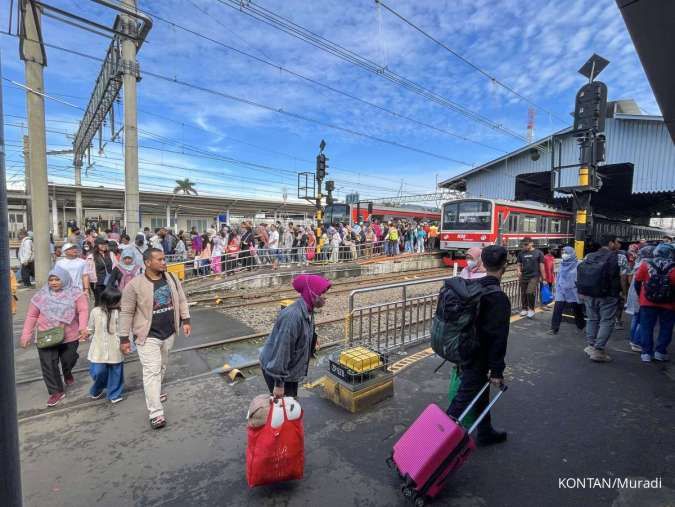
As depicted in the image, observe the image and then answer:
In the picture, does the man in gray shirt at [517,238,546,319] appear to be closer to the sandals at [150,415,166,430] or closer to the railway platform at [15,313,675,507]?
the railway platform at [15,313,675,507]

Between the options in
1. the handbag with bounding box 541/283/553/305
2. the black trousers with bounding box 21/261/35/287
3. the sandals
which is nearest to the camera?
the sandals

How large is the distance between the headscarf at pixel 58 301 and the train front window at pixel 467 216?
14867 mm

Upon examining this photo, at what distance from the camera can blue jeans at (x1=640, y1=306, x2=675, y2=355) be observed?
4.75 metres

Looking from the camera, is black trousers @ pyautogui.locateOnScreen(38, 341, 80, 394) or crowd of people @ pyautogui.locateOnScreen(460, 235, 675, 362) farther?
crowd of people @ pyautogui.locateOnScreen(460, 235, 675, 362)

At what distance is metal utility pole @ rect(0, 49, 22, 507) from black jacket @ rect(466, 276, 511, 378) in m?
2.71

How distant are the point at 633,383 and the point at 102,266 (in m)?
9.23

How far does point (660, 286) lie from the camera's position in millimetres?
4625

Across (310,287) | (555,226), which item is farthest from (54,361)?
(555,226)

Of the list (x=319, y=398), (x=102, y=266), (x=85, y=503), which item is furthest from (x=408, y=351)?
(x=102, y=266)

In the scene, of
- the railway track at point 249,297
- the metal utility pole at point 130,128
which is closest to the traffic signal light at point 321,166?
the railway track at point 249,297

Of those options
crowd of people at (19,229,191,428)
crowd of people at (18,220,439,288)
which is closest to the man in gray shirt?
crowd of people at (19,229,191,428)

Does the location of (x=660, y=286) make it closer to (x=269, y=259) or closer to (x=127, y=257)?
(x=127, y=257)

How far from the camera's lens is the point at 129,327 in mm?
3488

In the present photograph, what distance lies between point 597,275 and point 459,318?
332 cm
